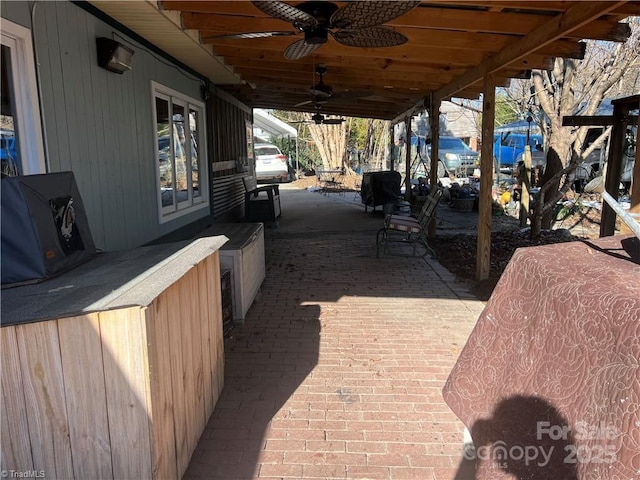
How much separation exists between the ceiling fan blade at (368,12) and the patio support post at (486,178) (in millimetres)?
2683

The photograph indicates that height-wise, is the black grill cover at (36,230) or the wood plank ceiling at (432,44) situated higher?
the wood plank ceiling at (432,44)

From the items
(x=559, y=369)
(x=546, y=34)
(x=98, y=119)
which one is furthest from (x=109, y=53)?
(x=559, y=369)

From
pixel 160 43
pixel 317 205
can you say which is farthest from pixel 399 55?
pixel 317 205

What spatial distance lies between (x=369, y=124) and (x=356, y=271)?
1935 cm

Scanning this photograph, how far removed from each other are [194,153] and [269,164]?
13.7 m

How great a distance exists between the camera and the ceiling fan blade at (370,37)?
344 centimetres

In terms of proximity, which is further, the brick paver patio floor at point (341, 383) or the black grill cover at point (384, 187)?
the black grill cover at point (384, 187)

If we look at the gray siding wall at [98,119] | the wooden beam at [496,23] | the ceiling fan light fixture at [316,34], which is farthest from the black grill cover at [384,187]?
the ceiling fan light fixture at [316,34]

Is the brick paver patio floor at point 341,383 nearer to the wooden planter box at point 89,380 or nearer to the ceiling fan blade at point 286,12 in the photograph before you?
the wooden planter box at point 89,380

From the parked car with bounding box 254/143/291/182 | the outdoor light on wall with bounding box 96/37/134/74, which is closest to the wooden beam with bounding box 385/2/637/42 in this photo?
the outdoor light on wall with bounding box 96/37/134/74

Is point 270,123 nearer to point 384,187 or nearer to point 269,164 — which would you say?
point 269,164

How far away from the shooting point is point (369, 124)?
79.3ft

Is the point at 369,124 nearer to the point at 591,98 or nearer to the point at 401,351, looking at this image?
the point at 591,98

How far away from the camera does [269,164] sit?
20156 millimetres
